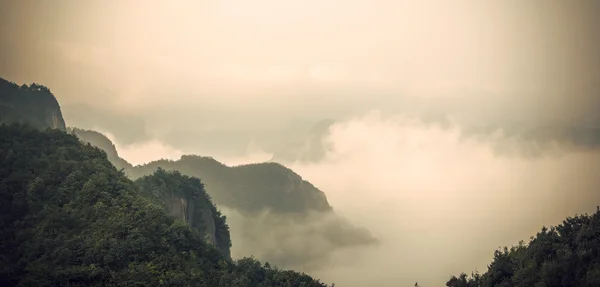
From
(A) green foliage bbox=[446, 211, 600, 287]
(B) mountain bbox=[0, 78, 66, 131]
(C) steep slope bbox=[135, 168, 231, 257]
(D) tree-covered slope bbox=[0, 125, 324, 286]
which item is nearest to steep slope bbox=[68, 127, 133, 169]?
(B) mountain bbox=[0, 78, 66, 131]

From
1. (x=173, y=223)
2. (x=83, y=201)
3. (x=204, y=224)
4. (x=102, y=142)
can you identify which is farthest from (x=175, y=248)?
(x=102, y=142)

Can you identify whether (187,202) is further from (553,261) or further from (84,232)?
(553,261)

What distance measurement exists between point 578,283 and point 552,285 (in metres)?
3.05

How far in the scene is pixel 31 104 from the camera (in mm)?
132000

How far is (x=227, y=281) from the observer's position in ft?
283

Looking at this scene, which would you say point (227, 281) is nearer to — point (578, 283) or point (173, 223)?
point (173, 223)

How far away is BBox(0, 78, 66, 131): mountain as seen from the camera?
124m

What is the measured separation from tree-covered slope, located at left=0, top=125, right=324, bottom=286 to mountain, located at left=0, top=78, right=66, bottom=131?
26688mm

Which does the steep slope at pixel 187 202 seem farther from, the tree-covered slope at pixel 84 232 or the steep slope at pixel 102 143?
the steep slope at pixel 102 143

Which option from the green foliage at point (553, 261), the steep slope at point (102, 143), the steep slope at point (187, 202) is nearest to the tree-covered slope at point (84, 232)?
the steep slope at point (187, 202)

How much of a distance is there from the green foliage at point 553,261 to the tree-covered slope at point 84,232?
2650 cm

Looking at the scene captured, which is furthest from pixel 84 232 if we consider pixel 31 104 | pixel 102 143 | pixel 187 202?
pixel 102 143

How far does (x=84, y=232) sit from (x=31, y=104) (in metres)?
58.8

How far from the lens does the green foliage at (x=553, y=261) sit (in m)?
79.7
